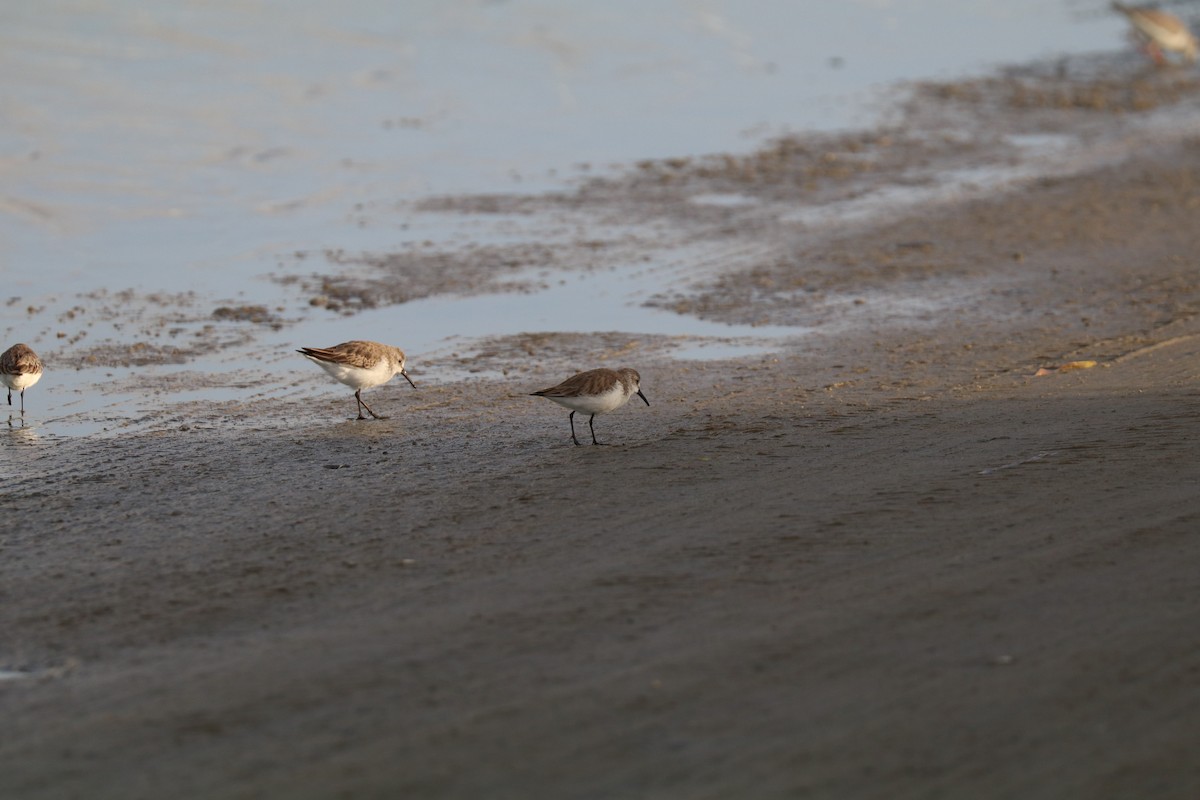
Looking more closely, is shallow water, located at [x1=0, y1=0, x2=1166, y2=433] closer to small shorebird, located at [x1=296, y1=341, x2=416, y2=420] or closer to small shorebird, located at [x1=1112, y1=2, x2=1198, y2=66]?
small shorebird, located at [x1=296, y1=341, x2=416, y2=420]

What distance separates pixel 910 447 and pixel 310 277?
6.78 m

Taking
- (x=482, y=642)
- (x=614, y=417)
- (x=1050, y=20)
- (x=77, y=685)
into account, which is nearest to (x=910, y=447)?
(x=614, y=417)

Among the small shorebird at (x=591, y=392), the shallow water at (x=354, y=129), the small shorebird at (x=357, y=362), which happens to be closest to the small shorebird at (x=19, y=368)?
the shallow water at (x=354, y=129)

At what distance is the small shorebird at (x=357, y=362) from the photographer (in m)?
9.98

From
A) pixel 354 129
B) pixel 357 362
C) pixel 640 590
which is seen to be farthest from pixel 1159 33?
pixel 640 590

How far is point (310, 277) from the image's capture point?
13.8 meters

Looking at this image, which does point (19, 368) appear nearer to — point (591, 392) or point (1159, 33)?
point (591, 392)

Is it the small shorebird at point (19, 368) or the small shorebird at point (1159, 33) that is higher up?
the small shorebird at point (1159, 33)

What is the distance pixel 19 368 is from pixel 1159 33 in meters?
21.2

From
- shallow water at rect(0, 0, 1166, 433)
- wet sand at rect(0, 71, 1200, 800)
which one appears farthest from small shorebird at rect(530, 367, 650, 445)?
shallow water at rect(0, 0, 1166, 433)

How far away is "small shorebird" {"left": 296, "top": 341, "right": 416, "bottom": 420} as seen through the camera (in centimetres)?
998

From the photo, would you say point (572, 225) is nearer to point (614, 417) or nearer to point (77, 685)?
point (614, 417)

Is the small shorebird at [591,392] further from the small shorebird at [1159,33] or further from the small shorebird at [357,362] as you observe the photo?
the small shorebird at [1159,33]

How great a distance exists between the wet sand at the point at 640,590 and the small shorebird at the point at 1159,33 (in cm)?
1602
